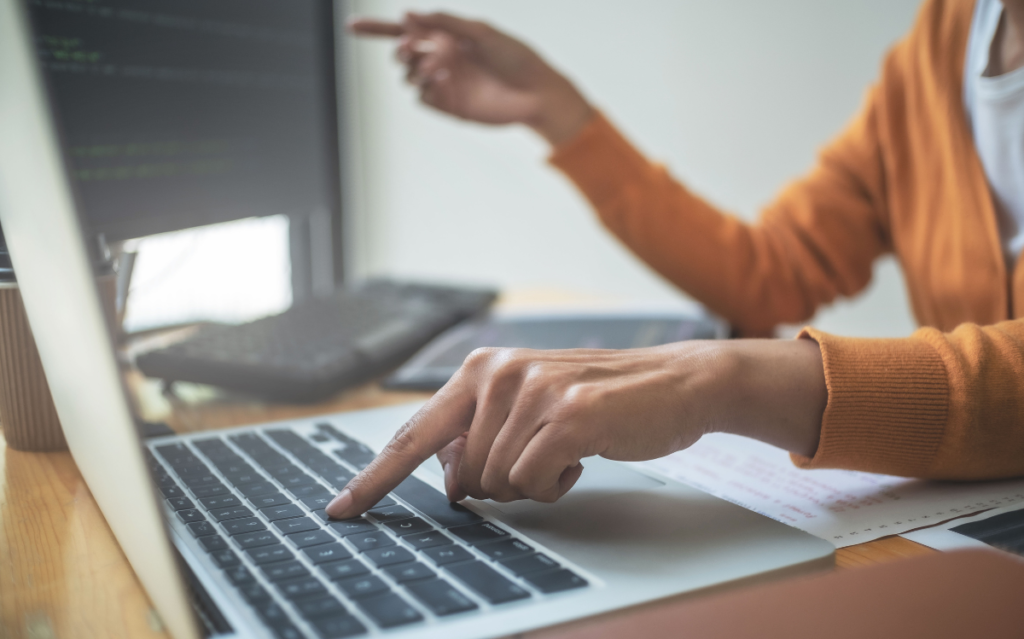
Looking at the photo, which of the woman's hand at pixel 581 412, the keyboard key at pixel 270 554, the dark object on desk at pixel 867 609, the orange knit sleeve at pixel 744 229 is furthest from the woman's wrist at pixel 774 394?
the orange knit sleeve at pixel 744 229

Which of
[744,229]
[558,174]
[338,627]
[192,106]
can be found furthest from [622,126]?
[338,627]

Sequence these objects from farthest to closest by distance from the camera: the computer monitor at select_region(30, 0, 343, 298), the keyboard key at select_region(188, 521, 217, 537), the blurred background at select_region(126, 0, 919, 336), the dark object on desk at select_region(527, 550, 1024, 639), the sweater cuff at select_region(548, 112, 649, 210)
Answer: the blurred background at select_region(126, 0, 919, 336), the sweater cuff at select_region(548, 112, 649, 210), the computer monitor at select_region(30, 0, 343, 298), the keyboard key at select_region(188, 521, 217, 537), the dark object on desk at select_region(527, 550, 1024, 639)

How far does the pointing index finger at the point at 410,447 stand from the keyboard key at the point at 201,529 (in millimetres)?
57

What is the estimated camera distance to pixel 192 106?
2.54ft

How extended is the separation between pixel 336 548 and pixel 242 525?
0.20 feet

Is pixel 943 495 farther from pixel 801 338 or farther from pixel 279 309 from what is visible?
pixel 279 309

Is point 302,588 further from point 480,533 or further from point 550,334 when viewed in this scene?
point 550,334

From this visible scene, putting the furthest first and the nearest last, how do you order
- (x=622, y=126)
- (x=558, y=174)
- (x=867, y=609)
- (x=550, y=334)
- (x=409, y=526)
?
(x=622, y=126)
(x=558, y=174)
(x=550, y=334)
(x=409, y=526)
(x=867, y=609)

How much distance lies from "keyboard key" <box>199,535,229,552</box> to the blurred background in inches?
15.8

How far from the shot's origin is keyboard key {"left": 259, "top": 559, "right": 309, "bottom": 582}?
33 centimetres

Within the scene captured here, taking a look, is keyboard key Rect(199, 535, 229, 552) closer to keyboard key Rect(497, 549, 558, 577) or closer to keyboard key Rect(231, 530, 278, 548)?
keyboard key Rect(231, 530, 278, 548)

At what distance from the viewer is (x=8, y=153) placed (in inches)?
13.0

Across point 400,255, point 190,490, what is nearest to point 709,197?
point 400,255

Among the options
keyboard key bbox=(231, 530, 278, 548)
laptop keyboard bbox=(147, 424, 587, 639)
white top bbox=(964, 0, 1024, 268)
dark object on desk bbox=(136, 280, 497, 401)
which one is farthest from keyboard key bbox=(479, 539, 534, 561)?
white top bbox=(964, 0, 1024, 268)
